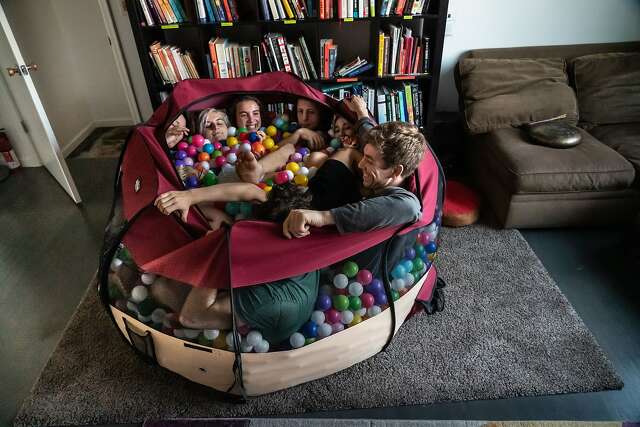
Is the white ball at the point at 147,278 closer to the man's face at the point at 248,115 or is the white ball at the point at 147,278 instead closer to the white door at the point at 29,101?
the man's face at the point at 248,115

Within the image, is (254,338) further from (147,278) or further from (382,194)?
(382,194)

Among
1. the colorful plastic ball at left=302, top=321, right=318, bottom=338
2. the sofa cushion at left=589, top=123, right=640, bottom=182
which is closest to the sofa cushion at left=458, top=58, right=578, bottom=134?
the sofa cushion at left=589, top=123, right=640, bottom=182

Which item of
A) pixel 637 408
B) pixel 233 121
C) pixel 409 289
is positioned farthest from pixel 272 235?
pixel 637 408

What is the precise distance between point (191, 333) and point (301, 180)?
0.85 metres

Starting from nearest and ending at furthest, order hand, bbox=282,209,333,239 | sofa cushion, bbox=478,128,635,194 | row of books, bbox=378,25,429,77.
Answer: hand, bbox=282,209,333,239 < sofa cushion, bbox=478,128,635,194 < row of books, bbox=378,25,429,77

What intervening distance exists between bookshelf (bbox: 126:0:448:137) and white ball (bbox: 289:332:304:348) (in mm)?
1804

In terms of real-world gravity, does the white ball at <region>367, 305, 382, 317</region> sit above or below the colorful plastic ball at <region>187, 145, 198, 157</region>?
below

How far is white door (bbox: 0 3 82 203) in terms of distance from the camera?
219 centimetres

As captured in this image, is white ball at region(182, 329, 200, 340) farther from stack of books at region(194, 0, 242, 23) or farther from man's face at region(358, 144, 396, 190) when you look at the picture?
stack of books at region(194, 0, 242, 23)

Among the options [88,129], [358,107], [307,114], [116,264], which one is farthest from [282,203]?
[88,129]

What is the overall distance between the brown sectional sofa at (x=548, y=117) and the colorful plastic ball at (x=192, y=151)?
1.58m

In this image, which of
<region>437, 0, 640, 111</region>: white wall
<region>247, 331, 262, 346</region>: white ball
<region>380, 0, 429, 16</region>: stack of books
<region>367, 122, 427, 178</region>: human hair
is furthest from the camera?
<region>437, 0, 640, 111</region>: white wall

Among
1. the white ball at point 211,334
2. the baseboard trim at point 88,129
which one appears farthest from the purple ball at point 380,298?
the baseboard trim at point 88,129

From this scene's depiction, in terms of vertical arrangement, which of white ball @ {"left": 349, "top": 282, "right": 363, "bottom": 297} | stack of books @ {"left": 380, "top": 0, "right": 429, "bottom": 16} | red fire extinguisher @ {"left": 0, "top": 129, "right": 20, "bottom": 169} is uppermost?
stack of books @ {"left": 380, "top": 0, "right": 429, "bottom": 16}
